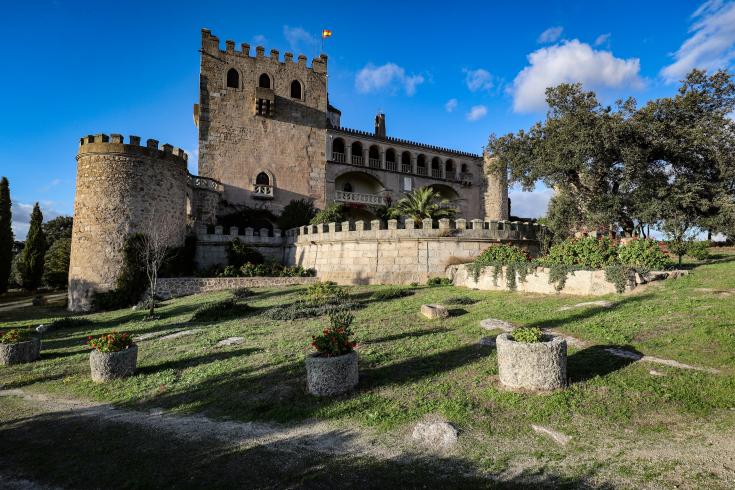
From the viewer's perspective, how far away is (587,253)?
14367 millimetres

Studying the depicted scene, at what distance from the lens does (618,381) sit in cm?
655

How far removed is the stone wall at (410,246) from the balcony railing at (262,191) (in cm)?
1079

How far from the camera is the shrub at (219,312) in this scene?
15727mm

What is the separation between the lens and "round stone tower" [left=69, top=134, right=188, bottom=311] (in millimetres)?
22562

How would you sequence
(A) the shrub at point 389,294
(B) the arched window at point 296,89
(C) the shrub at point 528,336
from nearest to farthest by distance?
(C) the shrub at point 528,336, (A) the shrub at point 389,294, (B) the arched window at point 296,89

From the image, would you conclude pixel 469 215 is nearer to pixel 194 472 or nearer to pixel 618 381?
pixel 618 381

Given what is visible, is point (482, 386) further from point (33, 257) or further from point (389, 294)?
point (33, 257)

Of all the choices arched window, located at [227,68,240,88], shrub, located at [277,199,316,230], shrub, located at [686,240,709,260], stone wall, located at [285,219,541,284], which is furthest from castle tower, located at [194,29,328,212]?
shrub, located at [686,240,709,260]

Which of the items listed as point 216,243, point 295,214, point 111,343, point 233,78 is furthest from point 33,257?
point 111,343

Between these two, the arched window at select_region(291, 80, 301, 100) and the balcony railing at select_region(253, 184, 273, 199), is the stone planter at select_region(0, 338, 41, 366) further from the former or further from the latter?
the arched window at select_region(291, 80, 301, 100)

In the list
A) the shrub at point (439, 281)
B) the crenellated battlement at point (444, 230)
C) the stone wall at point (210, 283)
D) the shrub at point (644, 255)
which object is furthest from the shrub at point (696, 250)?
the stone wall at point (210, 283)

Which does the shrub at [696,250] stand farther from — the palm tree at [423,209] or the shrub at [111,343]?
the shrub at [111,343]

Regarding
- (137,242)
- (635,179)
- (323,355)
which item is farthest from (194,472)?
(635,179)

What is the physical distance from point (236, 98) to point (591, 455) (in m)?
35.1
